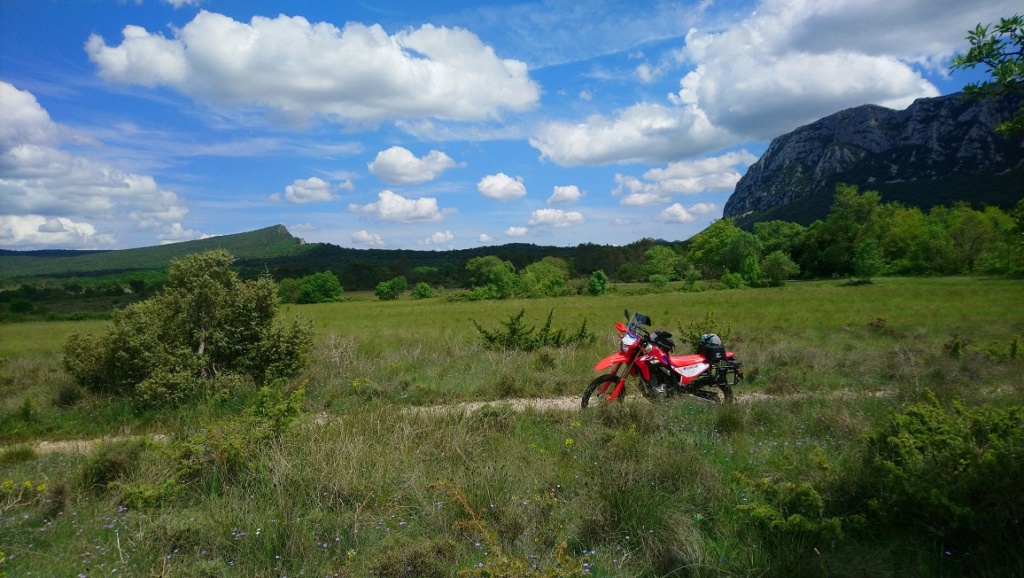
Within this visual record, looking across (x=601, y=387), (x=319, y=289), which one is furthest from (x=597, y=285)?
(x=601, y=387)

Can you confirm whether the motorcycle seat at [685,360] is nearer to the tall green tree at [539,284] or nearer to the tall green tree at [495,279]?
the tall green tree at [539,284]

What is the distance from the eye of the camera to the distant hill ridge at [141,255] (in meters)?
73.8

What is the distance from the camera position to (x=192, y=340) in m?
10.4

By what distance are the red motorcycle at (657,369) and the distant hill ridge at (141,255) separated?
5774cm

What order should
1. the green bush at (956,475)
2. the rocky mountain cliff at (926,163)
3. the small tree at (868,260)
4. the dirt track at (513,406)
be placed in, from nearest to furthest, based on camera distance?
1. the green bush at (956,475)
2. the dirt track at (513,406)
3. the small tree at (868,260)
4. the rocky mountain cliff at (926,163)

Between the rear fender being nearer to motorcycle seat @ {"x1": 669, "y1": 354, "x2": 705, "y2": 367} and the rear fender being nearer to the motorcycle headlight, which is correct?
the motorcycle headlight

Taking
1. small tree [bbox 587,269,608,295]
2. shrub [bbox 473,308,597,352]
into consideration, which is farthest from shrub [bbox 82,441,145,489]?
small tree [bbox 587,269,608,295]

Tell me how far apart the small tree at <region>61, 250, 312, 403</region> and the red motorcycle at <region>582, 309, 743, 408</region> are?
6627 mm

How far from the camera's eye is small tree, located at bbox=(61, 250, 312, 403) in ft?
31.2

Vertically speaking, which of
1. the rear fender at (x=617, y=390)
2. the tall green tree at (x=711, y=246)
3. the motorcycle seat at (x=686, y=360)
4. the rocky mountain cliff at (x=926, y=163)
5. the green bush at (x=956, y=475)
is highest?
the rocky mountain cliff at (x=926, y=163)

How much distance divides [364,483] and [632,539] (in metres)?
2.27

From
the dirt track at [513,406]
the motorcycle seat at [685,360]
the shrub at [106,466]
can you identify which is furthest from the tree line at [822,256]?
the shrub at [106,466]

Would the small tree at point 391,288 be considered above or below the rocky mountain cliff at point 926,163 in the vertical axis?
below

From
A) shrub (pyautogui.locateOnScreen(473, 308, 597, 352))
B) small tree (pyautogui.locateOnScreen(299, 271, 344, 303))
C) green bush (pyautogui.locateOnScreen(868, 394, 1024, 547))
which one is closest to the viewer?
green bush (pyautogui.locateOnScreen(868, 394, 1024, 547))
